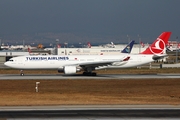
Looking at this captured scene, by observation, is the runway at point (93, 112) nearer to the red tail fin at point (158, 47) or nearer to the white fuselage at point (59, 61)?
the white fuselage at point (59, 61)

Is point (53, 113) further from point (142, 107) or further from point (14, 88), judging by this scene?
point (14, 88)

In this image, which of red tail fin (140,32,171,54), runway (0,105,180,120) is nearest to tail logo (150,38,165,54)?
red tail fin (140,32,171,54)

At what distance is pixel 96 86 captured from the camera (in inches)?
1617

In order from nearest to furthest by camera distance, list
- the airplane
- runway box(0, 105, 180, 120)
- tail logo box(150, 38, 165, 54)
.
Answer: runway box(0, 105, 180, 120), the airplane, tail logo box(150, 38, 165, 54)

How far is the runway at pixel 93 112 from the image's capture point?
66.1 ft

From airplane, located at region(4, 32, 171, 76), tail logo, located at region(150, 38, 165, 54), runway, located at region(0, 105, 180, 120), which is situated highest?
tail logo, located at region(150, 38, 165, 54)

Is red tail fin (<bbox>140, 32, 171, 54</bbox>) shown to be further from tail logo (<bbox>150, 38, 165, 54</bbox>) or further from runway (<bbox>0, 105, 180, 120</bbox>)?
runway (<bbox>0, 105, 180, 120</bbox>)

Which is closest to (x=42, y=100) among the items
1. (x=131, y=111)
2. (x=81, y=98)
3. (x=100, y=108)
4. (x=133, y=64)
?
(x=81, y=98)

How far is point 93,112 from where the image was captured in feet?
71.1

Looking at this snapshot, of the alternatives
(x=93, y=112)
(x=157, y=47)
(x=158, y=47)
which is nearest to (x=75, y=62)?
(x=157, y=47)

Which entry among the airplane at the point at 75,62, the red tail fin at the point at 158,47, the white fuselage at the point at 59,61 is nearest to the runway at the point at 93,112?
the airplane at the point at 75,62

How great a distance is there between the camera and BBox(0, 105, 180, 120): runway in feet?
66.1

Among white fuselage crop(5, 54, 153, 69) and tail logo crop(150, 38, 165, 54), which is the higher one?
tail logo crop(150, 38, 165, 54)

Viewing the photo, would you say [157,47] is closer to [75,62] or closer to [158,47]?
[158,47]
